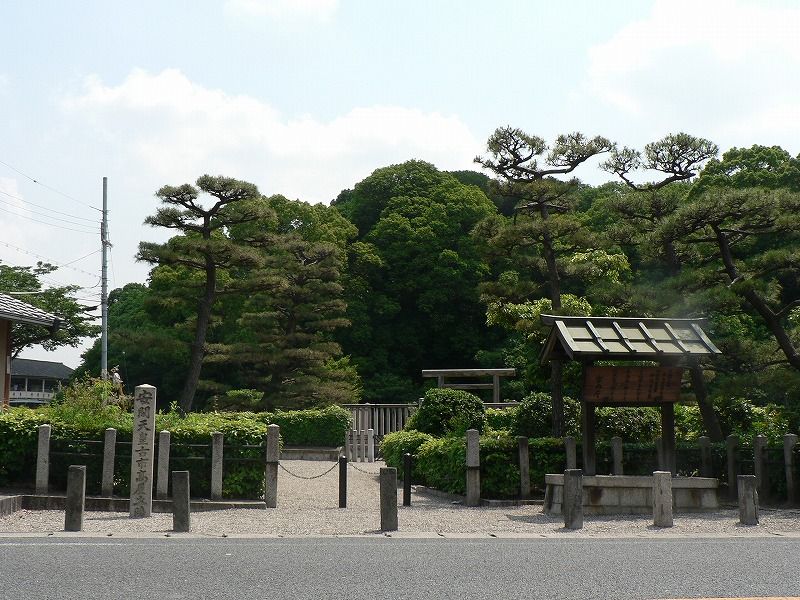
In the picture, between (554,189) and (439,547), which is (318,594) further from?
(554,189)

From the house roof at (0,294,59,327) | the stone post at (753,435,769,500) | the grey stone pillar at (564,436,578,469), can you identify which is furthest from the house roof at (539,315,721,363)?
the house roof at (0,294,59,327)

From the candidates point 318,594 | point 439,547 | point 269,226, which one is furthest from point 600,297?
point 269,226

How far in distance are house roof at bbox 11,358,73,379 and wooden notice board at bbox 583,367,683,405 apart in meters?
64.0

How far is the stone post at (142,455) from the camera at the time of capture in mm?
14602

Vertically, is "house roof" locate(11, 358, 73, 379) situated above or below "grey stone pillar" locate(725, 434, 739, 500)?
above

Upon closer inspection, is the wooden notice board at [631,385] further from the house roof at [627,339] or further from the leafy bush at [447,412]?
the leafy bush at [447,412]

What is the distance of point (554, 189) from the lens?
24156 mm

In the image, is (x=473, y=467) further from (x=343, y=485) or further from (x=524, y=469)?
(x=343, y=485)

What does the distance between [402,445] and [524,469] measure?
17.8 ft

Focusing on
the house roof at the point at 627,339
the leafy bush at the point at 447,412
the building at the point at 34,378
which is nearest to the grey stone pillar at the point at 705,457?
the house roof at the point at 627,339

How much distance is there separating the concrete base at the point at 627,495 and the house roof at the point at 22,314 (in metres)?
15.2

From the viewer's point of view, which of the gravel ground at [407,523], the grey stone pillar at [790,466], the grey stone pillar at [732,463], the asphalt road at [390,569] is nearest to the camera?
the asphalt road at [390,569]

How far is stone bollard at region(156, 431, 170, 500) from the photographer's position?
16.2 meters

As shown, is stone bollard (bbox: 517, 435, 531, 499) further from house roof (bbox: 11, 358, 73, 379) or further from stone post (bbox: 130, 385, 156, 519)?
house roof (bbox: 11, 358, 73, 379)
